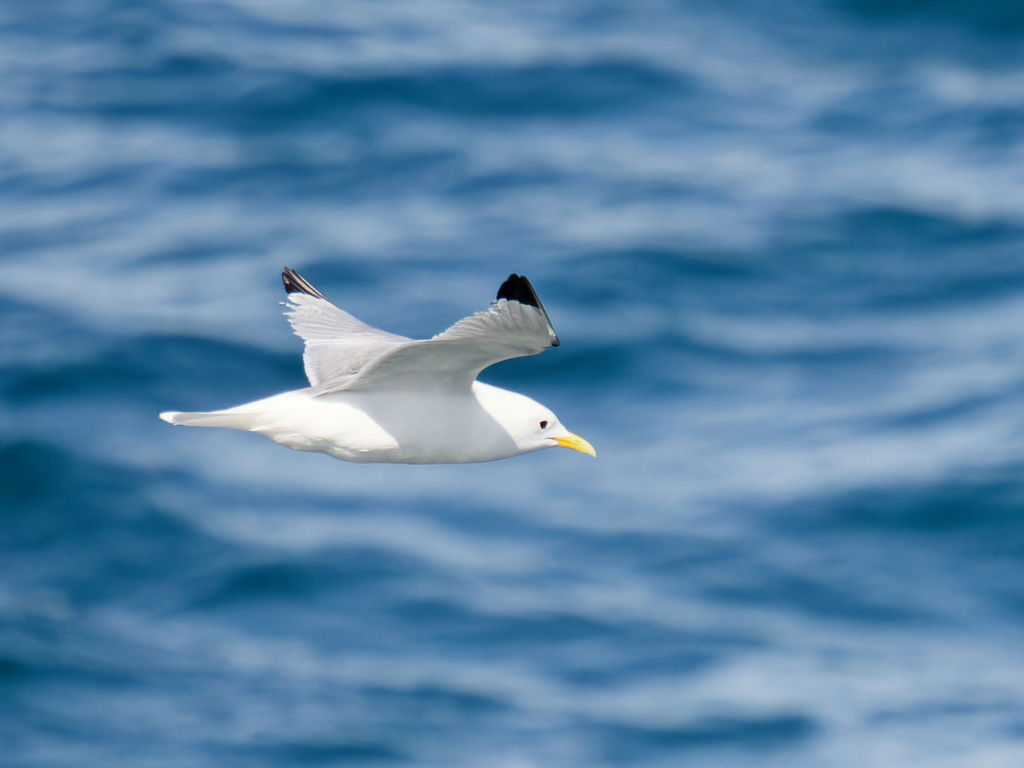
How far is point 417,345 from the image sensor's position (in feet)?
27.1

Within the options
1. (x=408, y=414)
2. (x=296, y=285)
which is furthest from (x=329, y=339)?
(x=408, y=414)

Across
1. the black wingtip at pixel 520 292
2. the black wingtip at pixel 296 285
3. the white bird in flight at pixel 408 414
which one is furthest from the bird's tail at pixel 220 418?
the black wingtip at pixel 296 285

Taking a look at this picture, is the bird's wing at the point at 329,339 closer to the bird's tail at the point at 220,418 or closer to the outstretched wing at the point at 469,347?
the outstretched wing at the point at 469,347

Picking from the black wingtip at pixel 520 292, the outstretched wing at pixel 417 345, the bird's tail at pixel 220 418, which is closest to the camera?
the black wingtip at pixel 520 292

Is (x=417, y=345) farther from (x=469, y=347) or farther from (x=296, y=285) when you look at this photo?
(x=296, y=285)

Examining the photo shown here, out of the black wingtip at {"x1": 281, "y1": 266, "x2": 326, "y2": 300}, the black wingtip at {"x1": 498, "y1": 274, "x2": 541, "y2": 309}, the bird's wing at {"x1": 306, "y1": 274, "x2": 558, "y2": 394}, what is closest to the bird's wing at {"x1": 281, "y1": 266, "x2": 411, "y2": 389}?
the black wingtip at {"x1": 281, "y1": 266, "x2": 326, "y2": 300}

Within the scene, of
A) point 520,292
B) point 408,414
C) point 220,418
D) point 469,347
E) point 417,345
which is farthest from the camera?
point 408,414

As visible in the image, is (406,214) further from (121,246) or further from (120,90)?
(120,90)

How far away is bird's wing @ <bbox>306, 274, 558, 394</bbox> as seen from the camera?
25.3 ft

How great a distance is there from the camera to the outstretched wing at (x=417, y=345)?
25.6 feet

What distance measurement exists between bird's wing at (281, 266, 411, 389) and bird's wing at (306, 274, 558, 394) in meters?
0.15

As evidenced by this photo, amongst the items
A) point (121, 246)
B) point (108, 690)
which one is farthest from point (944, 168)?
point (108, 690)

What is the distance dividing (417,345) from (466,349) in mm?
396

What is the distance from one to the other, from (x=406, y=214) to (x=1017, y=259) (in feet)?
38.5
